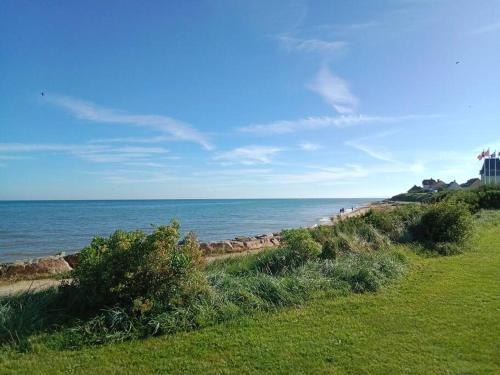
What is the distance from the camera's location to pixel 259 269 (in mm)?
8375

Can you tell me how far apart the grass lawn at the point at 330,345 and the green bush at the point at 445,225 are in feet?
19.0

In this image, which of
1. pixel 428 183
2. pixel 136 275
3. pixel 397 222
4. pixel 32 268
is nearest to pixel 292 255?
pixel 136 275

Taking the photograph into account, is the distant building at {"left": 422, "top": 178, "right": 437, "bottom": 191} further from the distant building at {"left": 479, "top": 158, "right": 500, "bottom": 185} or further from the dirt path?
the dirt path

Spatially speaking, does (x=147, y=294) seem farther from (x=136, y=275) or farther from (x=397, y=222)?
(x=397, y=222)

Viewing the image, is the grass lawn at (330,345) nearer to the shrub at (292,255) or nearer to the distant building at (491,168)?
the shrub at (292,255)

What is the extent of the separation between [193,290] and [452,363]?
3.59 meters

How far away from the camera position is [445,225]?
12.2m

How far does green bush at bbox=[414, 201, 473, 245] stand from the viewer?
1188 cm

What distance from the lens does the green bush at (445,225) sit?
1188 cm

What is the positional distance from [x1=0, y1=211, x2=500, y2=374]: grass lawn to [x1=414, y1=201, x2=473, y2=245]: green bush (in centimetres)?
580

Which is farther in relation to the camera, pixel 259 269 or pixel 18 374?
pixel 259 269

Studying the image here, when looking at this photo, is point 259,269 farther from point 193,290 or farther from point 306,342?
point 306,342

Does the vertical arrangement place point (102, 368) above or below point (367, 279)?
below

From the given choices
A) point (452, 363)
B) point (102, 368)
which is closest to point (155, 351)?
point (102, 368)
